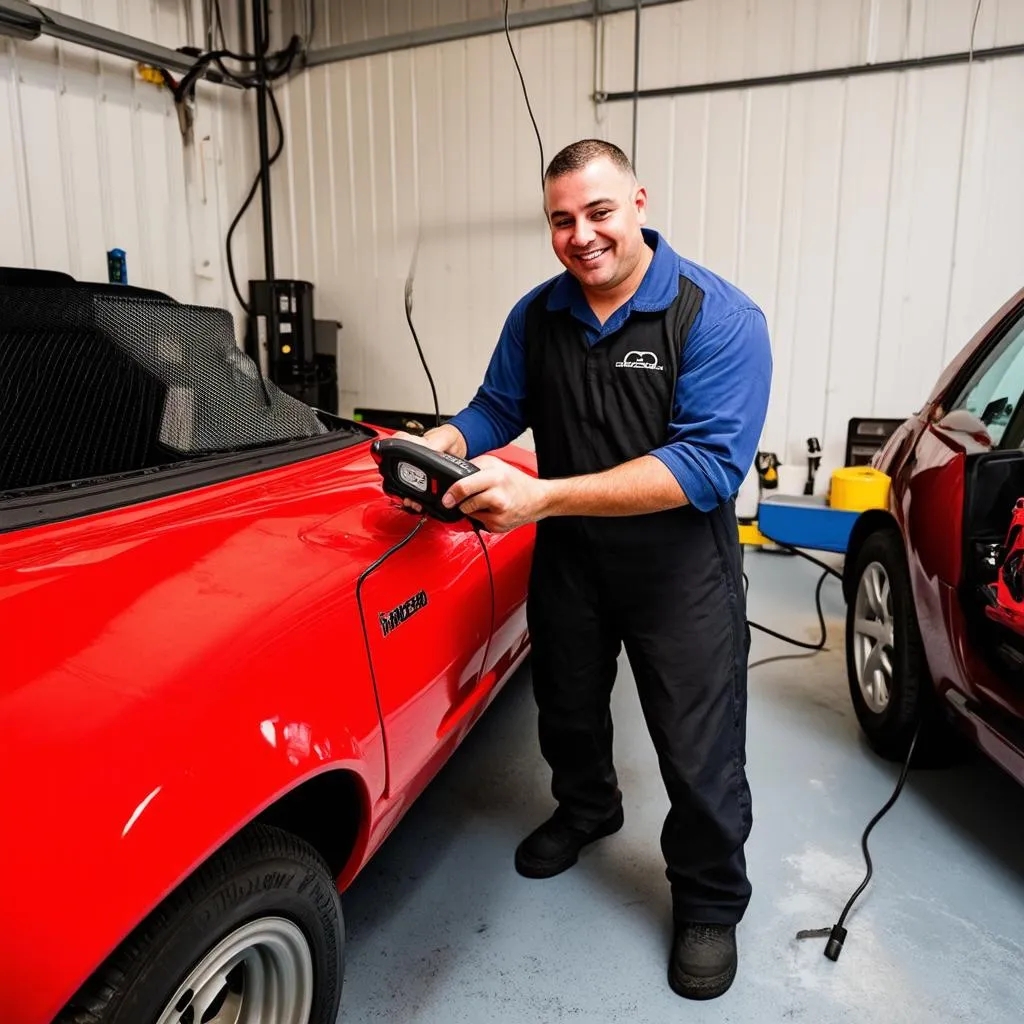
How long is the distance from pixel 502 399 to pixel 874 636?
1.56 metres

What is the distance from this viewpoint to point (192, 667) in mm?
1052

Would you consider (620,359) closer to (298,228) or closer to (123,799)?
(123,799)

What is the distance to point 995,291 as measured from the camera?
4.48 metres

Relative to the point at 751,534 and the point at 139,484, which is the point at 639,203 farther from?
the point at 751,534

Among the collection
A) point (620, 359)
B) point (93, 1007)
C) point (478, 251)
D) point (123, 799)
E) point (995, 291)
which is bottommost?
point (93, 1007)

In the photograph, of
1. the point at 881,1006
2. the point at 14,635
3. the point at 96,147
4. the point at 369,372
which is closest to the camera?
the point at 14,635

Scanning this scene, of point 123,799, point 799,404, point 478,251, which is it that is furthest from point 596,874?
point 478,251

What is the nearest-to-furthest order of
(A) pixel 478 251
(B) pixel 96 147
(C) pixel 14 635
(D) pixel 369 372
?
(C) pixel 14 635 → (B) pixel 96 147 → (A) pixel 478 251 → (D) pixel 369 372

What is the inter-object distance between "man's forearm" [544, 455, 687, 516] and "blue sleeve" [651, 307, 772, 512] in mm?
26

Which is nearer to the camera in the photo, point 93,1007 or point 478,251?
point 93,1007

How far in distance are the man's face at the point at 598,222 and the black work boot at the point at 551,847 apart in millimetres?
1394

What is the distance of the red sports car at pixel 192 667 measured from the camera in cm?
87

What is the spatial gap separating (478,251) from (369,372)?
1.32 metres

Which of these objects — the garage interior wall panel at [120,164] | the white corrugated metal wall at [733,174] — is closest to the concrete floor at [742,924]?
the white corrugated metal wall at [733,174]
